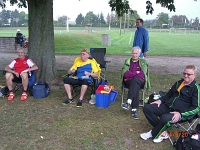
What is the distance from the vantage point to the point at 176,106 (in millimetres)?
3404

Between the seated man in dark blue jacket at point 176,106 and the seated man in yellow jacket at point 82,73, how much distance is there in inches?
64.2

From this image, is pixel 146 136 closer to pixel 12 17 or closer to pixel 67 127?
pixel 67 127

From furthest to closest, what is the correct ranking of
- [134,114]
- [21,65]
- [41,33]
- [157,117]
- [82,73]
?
[41,33] → [21,65] → [82,73] → [134,114] → [157,117]

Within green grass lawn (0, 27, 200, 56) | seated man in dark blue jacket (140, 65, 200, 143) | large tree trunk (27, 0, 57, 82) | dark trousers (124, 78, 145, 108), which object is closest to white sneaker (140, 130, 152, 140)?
seated man in dark blue jacket (140, 65, 200, 143)

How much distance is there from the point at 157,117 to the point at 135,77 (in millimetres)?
1154

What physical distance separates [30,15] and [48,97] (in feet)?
7.17

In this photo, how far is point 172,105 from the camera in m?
3.46

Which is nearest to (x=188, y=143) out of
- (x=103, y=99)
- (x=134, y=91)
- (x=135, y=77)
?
(x=134, y=91)

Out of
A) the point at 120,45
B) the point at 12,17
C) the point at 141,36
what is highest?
the point at 12,17

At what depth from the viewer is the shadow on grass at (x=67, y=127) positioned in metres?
3.27

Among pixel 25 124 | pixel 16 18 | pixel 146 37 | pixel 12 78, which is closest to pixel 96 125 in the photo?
pixel 25 124

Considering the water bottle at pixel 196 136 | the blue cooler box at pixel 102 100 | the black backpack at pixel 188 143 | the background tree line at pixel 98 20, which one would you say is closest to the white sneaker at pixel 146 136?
the black backpack at pixel 188 143

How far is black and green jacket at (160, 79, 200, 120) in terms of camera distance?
3.20 meters

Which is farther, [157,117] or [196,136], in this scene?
[157,117]
